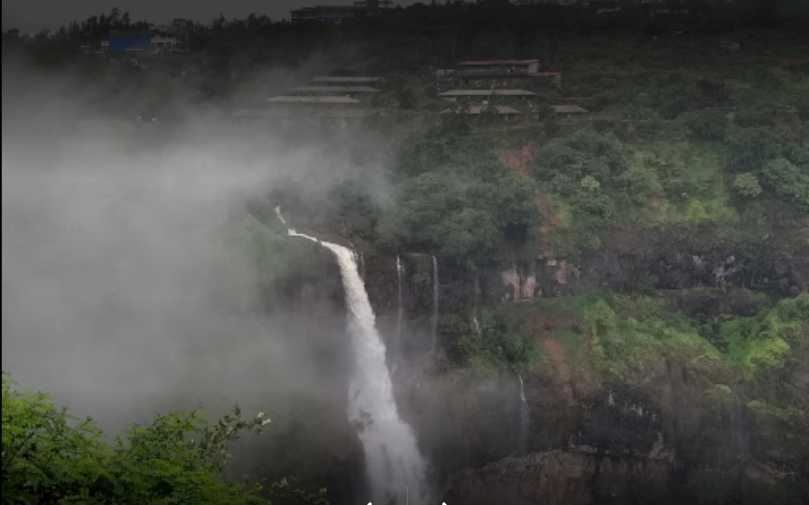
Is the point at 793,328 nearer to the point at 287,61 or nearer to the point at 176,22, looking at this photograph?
the point at 287,61

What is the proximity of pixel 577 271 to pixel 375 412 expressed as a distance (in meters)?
8.31

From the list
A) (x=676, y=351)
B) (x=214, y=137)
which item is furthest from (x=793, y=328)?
(x=214, y=137)

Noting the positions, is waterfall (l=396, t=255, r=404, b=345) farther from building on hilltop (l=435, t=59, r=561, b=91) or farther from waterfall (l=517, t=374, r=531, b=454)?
building on hilltop (l=435, t=59, r=561, b=91)

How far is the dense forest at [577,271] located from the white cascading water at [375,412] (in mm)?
459

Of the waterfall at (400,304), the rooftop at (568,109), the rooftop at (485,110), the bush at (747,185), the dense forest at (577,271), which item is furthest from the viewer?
the rooftop at (568,109)

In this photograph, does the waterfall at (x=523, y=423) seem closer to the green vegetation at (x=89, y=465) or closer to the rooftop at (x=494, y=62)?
the green vegetation at (x=89, y=465)

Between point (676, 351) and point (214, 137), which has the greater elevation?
point (214, 137)

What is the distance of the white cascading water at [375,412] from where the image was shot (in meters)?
27.8

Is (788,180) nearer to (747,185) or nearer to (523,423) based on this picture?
(747,185)

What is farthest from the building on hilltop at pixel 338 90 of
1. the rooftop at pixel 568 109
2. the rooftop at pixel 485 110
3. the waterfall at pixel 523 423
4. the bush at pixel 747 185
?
the waterfall at pixel 523 423

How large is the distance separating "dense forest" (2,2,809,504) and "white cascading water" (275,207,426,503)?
0.46m

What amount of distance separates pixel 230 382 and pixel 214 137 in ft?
38.2

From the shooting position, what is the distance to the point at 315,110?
38.8 m

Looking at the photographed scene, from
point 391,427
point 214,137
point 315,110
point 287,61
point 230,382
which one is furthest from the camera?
point 287,61
